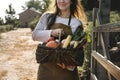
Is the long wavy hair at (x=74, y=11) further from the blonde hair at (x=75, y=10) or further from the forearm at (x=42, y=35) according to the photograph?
the forearm at (x=42, y=35)

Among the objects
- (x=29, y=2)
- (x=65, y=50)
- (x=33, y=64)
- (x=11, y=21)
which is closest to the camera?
(x=65, y=50)

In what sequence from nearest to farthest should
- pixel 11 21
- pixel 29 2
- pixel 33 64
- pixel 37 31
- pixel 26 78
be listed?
pixel 37 31
pixel 26 78
pixel 33 64
pixel 11 21
pixel 29 2

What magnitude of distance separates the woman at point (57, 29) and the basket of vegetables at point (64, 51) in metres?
0.09

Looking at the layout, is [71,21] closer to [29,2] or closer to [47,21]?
[47,21]

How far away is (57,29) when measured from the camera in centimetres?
314

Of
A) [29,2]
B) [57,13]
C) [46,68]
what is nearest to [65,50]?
[46,68]

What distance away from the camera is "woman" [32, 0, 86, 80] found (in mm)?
3184

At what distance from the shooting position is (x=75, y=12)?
3.45 meters

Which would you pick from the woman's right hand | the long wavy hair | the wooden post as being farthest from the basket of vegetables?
the wooden post

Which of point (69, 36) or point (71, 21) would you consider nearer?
point (69, 36)

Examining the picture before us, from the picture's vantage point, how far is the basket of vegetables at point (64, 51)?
3.02m

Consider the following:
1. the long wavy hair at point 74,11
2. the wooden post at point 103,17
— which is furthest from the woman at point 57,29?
the wooden post at point 103,17

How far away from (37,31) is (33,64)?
1021 centimetres

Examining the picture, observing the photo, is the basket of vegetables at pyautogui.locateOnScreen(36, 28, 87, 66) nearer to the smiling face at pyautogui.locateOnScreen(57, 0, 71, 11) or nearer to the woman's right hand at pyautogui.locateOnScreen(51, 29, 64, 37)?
the woman's right hand at pyautogui.locateOnScreen(51, 29, 64, 37)
